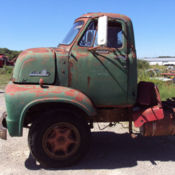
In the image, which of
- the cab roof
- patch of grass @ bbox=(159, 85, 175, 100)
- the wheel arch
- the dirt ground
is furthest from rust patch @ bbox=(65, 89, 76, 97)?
patch of grass @ bbox=(159, 85, 175, 100)

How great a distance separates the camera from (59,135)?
3775 mm

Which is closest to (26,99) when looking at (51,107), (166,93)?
(51,107)

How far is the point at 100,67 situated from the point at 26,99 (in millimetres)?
1331

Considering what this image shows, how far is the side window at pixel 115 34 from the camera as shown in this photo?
4.05 metres

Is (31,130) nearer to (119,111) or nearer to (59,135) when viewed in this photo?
(59,135)

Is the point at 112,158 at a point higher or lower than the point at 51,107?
lower

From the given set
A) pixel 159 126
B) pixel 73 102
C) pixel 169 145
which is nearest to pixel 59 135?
pixel 73 102

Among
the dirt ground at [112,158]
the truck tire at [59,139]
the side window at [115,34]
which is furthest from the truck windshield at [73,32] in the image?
the dirt ground at [112,158]

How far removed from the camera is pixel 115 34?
160 inches

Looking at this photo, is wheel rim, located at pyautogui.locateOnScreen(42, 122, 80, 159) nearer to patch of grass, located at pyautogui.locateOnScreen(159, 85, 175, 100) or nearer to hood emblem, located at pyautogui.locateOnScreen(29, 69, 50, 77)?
hood emblem, located at pyautogui.locateOnScreen(29, 69, 50, 77)

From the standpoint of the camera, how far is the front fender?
3521mm

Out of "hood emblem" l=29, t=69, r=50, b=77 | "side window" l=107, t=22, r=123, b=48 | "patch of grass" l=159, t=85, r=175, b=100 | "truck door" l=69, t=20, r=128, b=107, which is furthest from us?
"patch of grass" l=159, t=85, r=175, b=100

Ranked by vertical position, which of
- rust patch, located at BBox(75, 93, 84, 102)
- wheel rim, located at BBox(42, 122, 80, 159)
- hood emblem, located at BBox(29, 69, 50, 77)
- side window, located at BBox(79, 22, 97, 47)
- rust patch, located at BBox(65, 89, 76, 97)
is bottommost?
wheel rim, located at BBox(42, 122, 80, 159)

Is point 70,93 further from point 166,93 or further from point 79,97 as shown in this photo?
point 166,93
